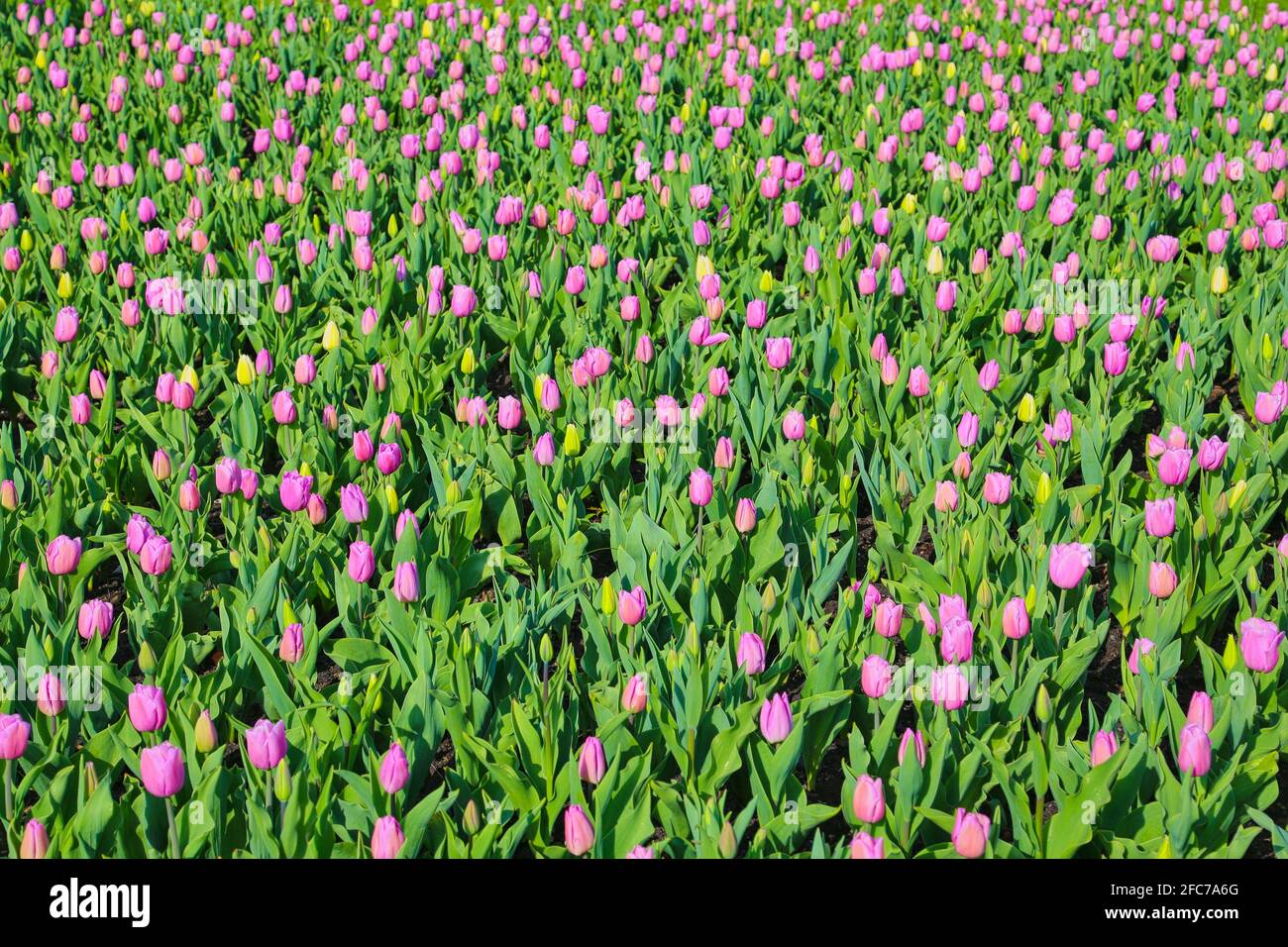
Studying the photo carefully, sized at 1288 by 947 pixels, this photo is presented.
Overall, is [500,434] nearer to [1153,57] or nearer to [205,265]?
[205,265]

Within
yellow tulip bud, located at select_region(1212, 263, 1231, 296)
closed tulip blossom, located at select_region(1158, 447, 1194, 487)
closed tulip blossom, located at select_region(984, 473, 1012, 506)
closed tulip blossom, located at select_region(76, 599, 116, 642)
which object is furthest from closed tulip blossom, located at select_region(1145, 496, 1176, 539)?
closed tulip blossom, located at select_region(76, 599, 116, 642)

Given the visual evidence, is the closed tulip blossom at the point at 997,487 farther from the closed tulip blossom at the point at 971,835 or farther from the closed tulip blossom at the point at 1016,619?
the closed tulip blossom at the point at 971,835

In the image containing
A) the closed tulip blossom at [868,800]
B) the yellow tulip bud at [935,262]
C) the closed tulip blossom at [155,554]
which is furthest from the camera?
the yellow tulip bud at [935,262]

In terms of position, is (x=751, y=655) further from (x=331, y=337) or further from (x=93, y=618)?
(x=331, y=337)

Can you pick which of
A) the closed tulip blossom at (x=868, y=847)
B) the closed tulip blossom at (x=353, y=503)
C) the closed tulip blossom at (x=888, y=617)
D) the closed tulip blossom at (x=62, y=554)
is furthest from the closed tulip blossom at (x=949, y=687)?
the closed tulip blossom at (x=62, y=554)

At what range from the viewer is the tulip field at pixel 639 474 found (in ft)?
7.63

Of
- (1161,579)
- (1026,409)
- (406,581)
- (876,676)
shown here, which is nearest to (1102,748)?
(876,676)

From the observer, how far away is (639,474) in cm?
381

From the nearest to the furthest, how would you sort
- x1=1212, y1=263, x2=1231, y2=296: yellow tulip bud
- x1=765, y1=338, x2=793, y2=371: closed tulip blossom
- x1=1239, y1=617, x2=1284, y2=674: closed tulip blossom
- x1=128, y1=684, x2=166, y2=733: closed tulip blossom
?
1. x1=128, y1=684, x2=166, y2=733: closed tulip blossom
2. x1=1239, y1=617, x2=1284, y2=674: closed tulip blossom
3. x1=765, y1=338, x2=793, y2=371: closed tulip blossom
4. x1=1212, y1=263, x2=1231, y2=296: yellow tulip bud

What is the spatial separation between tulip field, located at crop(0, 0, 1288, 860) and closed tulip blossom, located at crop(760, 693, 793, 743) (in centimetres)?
6

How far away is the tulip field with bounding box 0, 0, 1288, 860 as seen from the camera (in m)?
2.32

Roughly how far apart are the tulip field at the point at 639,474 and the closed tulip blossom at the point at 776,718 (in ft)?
0.21

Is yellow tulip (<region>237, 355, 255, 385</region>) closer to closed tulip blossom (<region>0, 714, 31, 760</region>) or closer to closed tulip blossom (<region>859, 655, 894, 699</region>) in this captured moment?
closed tulip blossom (<region>0, 714, 31, 760</region>)
